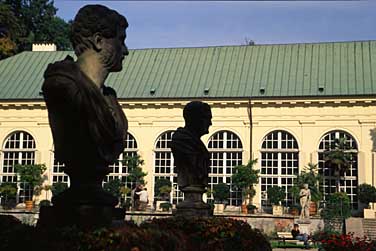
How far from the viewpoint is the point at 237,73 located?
1576 inches

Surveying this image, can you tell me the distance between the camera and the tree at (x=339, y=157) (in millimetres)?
34691

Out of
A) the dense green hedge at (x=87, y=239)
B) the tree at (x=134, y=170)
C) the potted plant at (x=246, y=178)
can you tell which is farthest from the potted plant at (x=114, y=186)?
the dense green hedge at (x=87, y=239)

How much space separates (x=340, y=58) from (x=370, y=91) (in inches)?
165

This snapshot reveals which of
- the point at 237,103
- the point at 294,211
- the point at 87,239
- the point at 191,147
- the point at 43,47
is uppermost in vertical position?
the point at 43,47

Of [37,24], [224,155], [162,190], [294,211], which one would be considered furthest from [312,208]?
[37,24]

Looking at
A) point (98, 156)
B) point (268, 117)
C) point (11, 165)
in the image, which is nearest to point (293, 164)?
point (268, 117)

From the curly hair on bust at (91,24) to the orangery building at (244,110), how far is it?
31.8m

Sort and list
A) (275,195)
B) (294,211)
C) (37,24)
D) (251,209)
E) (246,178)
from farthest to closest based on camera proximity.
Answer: (37,24)
(246,178)
(275,195)
(251,209)
(294,211)

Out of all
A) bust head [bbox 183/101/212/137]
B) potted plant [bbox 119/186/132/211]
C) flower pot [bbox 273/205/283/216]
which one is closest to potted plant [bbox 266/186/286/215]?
flower pot [bbox 273/205/283/216]

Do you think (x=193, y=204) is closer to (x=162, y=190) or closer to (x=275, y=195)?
(x=275, y=195)

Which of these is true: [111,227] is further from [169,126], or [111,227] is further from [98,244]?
[169,126]

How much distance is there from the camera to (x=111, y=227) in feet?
15.9

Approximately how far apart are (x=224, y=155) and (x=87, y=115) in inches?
1317

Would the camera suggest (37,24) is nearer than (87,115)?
No
